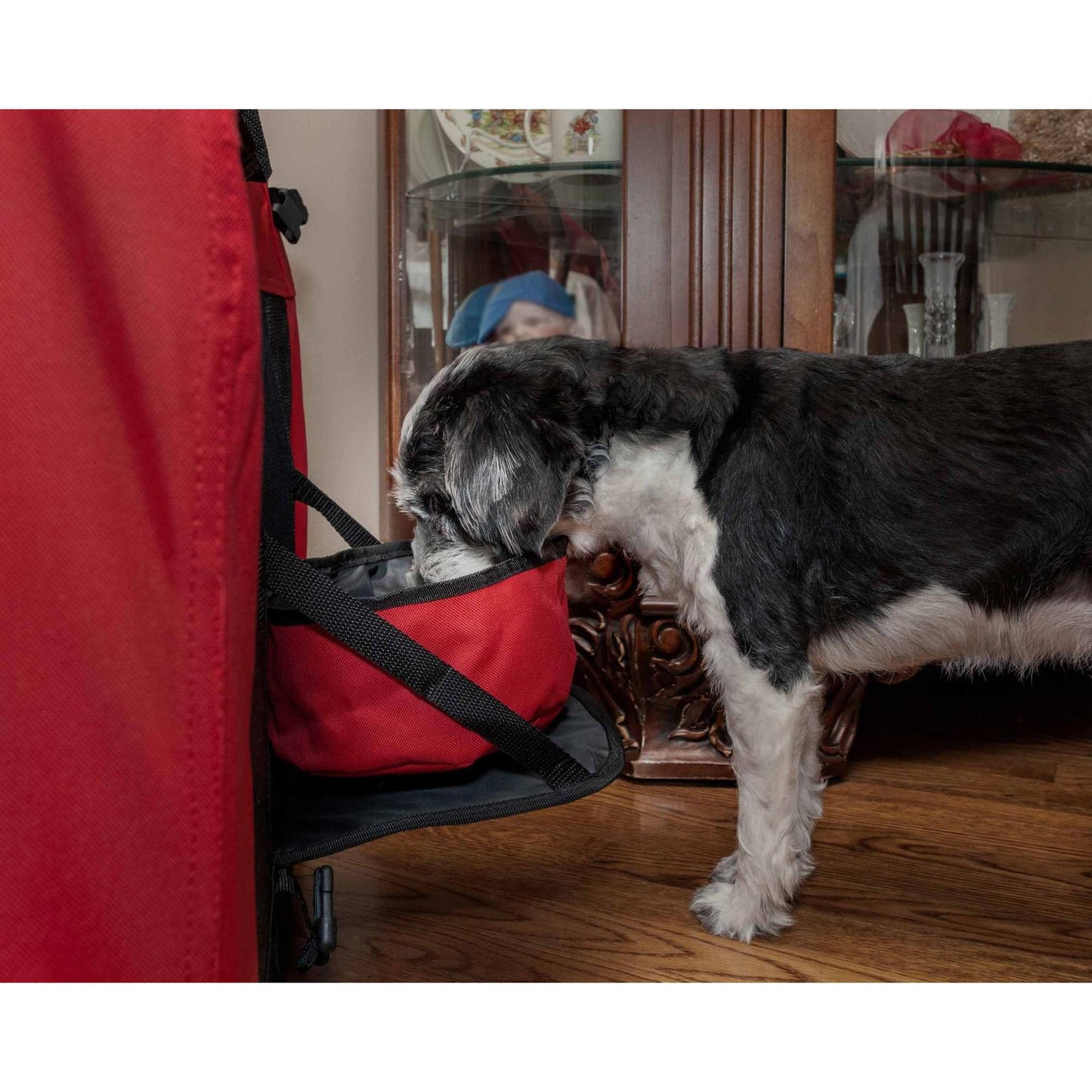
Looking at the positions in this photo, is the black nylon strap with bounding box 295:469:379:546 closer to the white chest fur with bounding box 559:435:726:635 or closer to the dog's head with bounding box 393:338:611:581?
the dog's head with bounding box 393:338:611:581

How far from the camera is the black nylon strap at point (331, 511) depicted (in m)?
1.17

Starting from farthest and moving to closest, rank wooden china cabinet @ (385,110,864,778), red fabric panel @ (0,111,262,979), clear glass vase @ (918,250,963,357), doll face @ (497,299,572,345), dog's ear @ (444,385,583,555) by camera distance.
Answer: doll face @ (497,299,572,345)
clear glass vase @ (918,250,963,357)
wooden china cabinet @ (385,110,864,778)
dog's ear @ (444,385,583,555)
red fabric panel @ (0,111,262,979)

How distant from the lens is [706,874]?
1.39m

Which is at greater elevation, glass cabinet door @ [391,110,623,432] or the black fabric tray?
glass cabinet door @ [391,110,623,432]

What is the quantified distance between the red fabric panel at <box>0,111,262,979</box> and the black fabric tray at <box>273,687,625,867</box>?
1.29 feet

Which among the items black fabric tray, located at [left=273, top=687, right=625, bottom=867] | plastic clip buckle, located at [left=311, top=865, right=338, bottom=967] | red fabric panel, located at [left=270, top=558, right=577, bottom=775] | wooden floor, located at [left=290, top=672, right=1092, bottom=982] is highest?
red fabric panel, located at [left=270, top=558, right=577, bottom=775]

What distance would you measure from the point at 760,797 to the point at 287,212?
0.88m

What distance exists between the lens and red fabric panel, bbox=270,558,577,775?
0.94 metres

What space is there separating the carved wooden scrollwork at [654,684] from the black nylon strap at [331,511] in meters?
0.51

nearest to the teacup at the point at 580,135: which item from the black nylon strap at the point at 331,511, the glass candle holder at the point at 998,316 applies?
the glass candle holder at the point at 998,316

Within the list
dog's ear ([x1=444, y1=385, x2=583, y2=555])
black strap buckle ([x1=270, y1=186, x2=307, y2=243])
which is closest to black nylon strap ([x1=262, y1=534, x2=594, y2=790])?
dog's ear ([x1=444, y1=385, x2=583, y2=555])

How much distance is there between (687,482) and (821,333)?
62 cm

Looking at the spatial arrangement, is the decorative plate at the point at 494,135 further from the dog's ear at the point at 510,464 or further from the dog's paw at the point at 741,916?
the dog's paw at the point at 741,916

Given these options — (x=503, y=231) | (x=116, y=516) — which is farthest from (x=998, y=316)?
(x=116, y=516)
